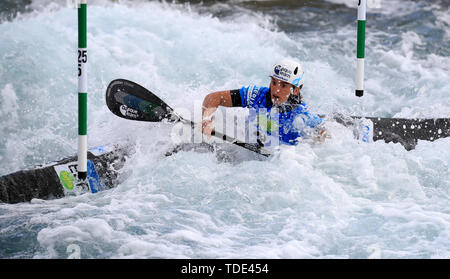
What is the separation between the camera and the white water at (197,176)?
161 inches

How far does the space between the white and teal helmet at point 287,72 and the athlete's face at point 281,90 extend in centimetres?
5

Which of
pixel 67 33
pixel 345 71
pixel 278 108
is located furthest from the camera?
pixel 345 71

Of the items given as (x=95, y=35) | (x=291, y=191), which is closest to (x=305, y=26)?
(x=95, y=35)

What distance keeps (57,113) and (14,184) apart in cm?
264

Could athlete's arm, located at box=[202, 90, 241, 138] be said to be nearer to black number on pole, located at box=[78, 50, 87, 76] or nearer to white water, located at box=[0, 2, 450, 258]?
white water, located at box=[0, 2, 450, 258]

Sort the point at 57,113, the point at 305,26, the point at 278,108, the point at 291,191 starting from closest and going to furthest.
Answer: the point at 291,191
the point at 278,108
the point at 57,113
the point at 305,26

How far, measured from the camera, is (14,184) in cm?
483

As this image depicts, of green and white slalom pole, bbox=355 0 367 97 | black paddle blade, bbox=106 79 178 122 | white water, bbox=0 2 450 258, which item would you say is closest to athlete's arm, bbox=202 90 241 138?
black paddle blade, bbox=106 79 178 122

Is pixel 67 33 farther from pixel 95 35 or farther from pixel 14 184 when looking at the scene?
pixel 14 184

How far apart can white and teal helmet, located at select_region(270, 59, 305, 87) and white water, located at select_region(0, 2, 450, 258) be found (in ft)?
2.04

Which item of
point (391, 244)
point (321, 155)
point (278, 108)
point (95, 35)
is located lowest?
point (391, 244)

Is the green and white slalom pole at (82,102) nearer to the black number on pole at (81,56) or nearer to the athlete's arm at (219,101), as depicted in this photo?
the black number on pole at (81,56)

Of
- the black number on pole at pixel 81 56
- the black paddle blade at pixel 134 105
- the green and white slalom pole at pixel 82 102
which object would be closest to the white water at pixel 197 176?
the black paddle blade at pixel 134 105

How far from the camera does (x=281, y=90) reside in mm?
5367
